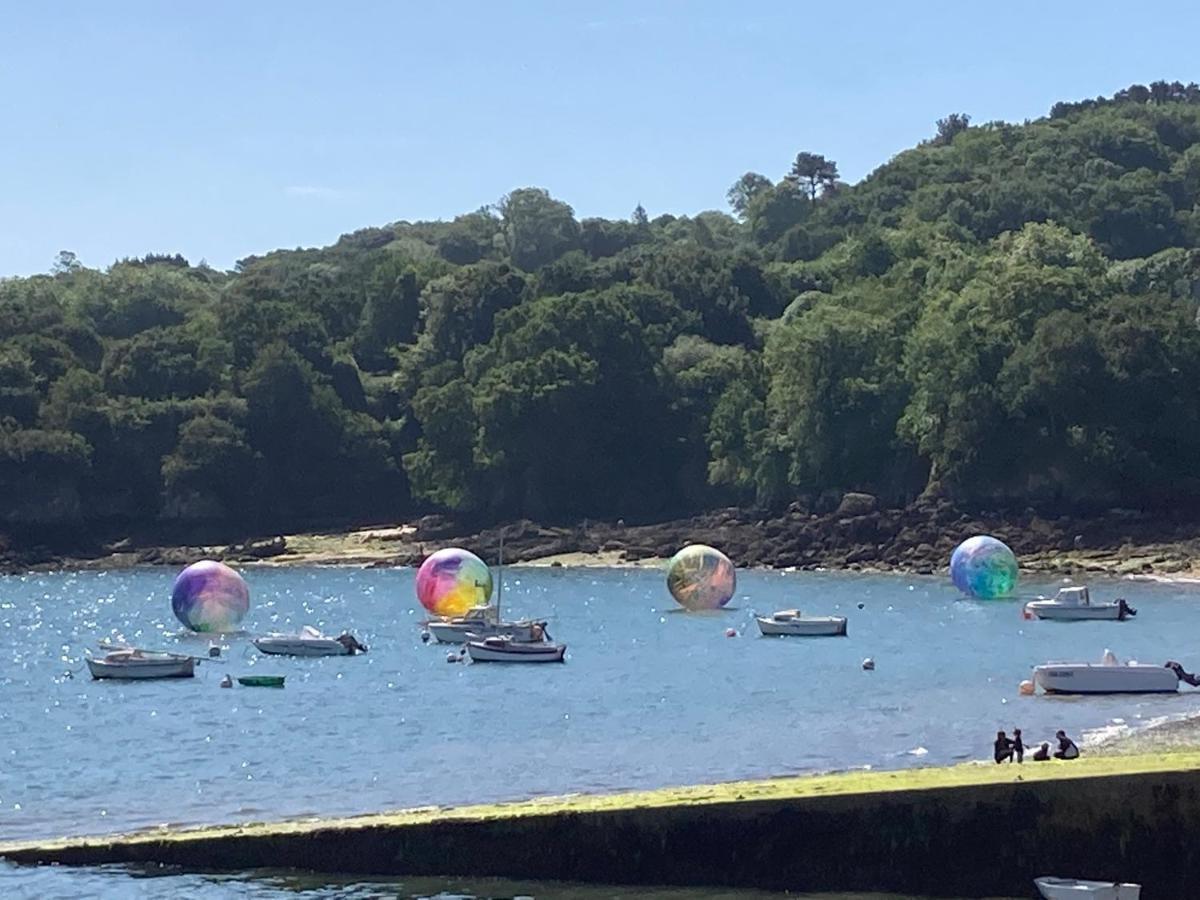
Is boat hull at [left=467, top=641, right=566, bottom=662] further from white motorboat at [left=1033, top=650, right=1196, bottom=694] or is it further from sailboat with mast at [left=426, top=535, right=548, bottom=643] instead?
white motorboat at [left=1033, top=650, right=1196, bottom=694]

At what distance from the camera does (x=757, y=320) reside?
163 meters

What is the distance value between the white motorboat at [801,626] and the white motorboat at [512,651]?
11.6 m

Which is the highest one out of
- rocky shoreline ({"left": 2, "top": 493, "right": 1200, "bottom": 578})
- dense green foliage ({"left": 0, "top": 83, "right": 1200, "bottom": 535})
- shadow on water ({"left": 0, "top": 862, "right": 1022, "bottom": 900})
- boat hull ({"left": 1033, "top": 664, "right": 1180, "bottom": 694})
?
dense green foliage ({"left": 0, "top": 83, "right": 1200, "bottom": 535})

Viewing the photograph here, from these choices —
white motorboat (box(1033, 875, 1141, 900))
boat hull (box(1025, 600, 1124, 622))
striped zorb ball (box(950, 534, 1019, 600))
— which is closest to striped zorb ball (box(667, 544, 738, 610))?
striped zorb ball (box(950, 534, 1019, 600))

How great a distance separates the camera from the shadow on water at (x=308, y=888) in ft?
99.2

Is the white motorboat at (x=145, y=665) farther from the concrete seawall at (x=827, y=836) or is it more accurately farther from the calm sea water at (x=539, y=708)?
the concrete seawall at (x=827, y=836)

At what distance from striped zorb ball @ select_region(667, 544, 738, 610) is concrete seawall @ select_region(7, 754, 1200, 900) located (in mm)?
56797

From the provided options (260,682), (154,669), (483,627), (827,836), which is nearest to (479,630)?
(483,627)

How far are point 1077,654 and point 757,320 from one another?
298 feet

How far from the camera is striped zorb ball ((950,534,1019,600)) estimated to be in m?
92.8

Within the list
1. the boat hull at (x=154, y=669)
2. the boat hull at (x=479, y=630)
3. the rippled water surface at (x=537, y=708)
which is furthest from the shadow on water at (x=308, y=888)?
the boat hull at (x=479, y=630)

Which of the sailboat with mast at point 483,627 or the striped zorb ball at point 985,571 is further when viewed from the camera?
the striped zorb ball at point 985,571

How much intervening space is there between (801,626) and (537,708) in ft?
79.0

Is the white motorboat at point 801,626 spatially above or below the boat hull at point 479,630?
below
